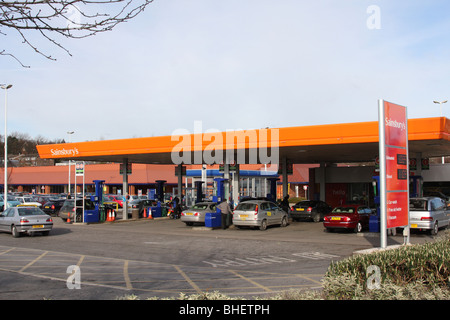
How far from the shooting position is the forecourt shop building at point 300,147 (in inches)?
767

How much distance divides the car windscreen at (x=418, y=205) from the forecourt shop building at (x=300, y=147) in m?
2.57

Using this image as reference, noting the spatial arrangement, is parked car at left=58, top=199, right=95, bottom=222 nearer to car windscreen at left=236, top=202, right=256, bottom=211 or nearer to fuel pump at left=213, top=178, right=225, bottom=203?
fuel pump at left=213, top=178, right=225, bottom=203

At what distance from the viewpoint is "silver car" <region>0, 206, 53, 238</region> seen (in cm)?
1984

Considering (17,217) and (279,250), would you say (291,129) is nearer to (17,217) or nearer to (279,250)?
(279,250)

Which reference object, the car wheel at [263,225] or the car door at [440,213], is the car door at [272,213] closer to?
the car wheel at [263,225]

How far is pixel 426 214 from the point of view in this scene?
59.9ft

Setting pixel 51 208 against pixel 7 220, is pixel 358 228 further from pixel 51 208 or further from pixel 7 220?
pixel 51 208

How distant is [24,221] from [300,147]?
13.7 m

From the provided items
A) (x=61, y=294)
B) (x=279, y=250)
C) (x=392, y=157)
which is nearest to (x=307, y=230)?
(x=279, y=250)

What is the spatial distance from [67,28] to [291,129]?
16.4 meters

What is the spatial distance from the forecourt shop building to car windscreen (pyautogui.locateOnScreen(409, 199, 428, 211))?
8.43 feet

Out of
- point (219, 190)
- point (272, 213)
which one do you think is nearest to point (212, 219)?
point (219, 190)

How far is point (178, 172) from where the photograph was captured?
1358 inches
